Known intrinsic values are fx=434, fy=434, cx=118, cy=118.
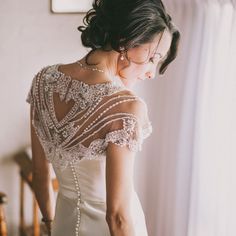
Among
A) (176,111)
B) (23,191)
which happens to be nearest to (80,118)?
(176,111)

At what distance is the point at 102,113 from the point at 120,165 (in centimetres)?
13

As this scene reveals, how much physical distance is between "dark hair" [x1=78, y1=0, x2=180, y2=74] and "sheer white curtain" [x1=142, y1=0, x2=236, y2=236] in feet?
2.07

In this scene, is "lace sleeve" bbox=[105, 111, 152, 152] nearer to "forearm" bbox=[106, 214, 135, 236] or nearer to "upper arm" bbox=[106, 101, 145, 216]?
"upper arm" bbox=[106, 101, 145, 216]

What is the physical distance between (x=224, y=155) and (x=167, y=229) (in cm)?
61

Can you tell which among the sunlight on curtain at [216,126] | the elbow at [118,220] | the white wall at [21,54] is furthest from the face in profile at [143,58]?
the white wall at [21,54]

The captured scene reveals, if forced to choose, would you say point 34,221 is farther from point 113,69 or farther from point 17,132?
point 113,69

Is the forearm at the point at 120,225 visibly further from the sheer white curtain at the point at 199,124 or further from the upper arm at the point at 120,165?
the sheer white curtain at the point at 199,124

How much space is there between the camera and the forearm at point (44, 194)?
1359 mm

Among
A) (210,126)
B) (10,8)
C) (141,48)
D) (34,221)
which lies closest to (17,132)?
(34,221)

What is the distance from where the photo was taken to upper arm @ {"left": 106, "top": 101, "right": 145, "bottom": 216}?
998 millimetres

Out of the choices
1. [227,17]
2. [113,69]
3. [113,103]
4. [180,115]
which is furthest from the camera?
[180,115]

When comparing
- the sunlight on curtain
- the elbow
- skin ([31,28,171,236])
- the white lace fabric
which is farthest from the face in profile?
the sunlight on curtain

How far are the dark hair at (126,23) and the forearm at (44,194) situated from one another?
1.56ft

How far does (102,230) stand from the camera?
1.23 metres
